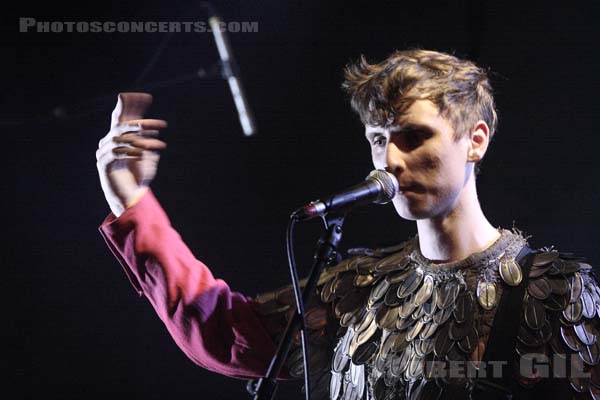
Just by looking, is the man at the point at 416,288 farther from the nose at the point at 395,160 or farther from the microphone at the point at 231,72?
the microphone at the point at 231,72

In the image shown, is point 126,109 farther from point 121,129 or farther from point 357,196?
point 357,196

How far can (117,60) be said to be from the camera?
238 cm

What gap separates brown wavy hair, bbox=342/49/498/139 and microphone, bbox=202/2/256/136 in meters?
0.69

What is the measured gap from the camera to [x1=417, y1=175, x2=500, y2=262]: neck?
5.33ft

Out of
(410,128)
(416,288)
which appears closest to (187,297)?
(416,288)

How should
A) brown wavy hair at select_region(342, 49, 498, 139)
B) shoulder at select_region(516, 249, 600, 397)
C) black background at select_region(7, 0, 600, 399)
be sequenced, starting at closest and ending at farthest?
shoulder at select_region(516, 249, 600, 397) < brown wavy hair at select_region(342, 49, 498, 139) < black background at select_region(7, 0, 600, 399)

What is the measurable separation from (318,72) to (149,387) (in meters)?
1.16

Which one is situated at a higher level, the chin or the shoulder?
the chin

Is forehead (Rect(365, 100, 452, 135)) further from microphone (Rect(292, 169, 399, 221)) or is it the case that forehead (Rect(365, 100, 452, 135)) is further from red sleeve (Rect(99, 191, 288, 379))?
red sleeve (Rect(99, 191, 288, 379))

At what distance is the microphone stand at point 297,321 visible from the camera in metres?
1.29

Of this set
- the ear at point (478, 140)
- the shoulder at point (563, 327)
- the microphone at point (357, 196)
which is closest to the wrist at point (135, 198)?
the microphone at point (357, 196)

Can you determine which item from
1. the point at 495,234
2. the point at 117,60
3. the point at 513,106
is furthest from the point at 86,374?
the point at 513,106

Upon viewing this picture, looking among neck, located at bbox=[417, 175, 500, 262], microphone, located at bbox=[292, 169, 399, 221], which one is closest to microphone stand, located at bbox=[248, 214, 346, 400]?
microphone, located at bbox=[292, 169, 399, 221]

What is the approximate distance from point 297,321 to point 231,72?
125 cm
